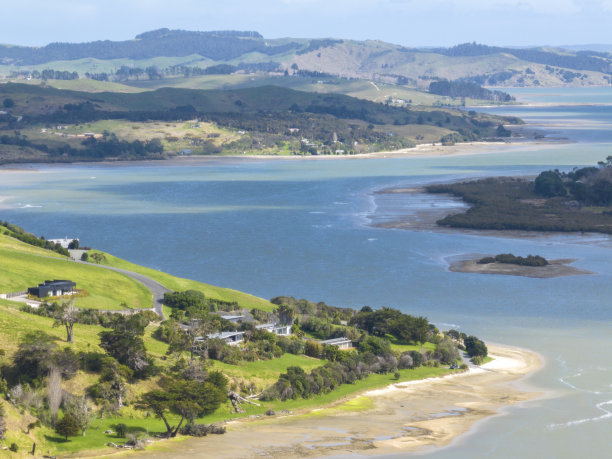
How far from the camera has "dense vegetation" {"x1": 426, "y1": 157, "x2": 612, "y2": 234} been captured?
12338 centimetres

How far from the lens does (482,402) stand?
178 feet

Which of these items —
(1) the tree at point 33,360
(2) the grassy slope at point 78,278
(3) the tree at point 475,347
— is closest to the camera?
(1) the tree at point 33,360

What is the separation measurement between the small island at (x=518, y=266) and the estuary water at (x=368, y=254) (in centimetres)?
186

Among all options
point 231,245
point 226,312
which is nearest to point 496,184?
point 231,245

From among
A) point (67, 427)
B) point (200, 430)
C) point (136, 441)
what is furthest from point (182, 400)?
point (67, 427)

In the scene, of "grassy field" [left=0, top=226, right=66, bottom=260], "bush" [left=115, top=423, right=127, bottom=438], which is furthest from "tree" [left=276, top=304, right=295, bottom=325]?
"bush" [left=115, top=423, right=127, bottom=438]

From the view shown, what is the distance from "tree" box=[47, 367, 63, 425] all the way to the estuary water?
54.4 feet

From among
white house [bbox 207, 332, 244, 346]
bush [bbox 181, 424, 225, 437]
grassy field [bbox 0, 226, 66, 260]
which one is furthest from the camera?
grassy field [bbox 0, 226, 66, 260]

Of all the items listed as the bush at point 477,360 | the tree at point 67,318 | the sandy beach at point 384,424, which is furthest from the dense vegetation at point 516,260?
the tree at point 67,318

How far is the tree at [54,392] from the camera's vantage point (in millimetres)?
42656

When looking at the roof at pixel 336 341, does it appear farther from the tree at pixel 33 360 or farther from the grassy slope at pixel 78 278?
the tree at pixel 33 360

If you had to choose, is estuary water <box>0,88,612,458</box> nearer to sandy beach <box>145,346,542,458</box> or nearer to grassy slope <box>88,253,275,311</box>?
sandy beach <box>145,346,542,458</box>

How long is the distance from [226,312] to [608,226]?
226ft

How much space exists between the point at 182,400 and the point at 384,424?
399 inches
